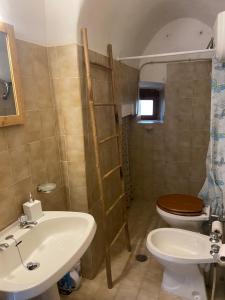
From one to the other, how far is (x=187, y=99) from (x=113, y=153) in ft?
4.01

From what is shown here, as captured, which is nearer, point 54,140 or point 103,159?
point 54,140

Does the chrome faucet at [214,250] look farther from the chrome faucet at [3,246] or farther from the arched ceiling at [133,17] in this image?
the arched ceiling at [133,17]

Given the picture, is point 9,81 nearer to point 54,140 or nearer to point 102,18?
point 54,140

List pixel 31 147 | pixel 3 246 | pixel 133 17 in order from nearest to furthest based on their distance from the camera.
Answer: pixel 3 246 → pixel 31 147 → pixel 133 17

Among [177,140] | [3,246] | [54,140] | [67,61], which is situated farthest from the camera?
[177,140]

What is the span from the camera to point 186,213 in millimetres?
2014

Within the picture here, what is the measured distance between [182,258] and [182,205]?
2.00 feet

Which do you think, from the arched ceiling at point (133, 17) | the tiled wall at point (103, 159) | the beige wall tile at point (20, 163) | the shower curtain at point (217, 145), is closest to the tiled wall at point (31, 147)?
the beige wall tile at point (20, 163)

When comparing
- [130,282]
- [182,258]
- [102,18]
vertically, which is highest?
A: [102,18]

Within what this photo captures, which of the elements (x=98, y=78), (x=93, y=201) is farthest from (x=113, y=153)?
(x=98, y=78)

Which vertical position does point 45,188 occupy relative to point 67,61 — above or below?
below

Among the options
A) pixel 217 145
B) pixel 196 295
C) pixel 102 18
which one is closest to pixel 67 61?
pixel 102 18

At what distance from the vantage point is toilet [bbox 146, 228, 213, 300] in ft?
5.30

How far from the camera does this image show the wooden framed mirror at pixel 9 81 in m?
1.28
